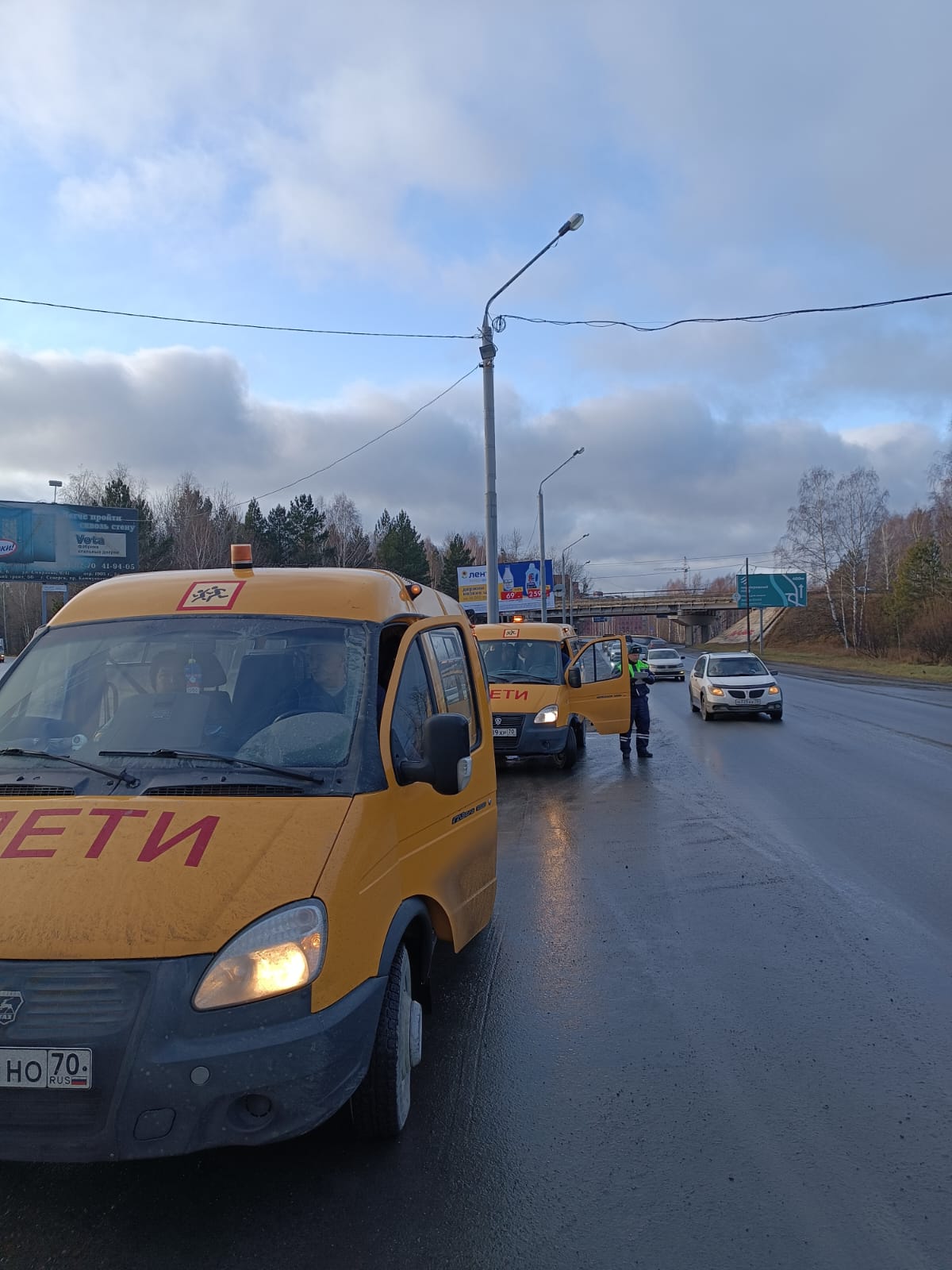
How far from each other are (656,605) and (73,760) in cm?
10852

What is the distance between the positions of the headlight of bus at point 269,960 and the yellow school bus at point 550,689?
10040 millimetres

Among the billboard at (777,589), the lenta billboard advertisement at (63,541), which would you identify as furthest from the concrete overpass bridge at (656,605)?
the lenta billboard advertisement at (63,541)

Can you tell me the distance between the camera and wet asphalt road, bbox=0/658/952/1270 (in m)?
2.85

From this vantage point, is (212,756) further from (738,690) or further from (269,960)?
(738,690)

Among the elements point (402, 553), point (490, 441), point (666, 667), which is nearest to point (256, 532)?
point (402, 553)

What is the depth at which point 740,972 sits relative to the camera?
17.1ft

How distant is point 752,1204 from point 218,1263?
1.66 metres

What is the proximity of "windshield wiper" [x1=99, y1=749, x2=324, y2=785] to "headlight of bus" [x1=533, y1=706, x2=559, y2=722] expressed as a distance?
9769 millimetres

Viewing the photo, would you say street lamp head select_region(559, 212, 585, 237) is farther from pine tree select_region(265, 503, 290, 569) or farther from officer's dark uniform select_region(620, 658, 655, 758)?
pine tree select_region(265, 503, 290, 569)

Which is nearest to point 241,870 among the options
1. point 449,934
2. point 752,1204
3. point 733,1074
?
point 449,934

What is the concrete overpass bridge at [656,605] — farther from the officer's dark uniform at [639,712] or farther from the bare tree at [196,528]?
the officer's dark uniform at [639,712]

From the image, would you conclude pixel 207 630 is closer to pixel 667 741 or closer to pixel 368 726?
pixel 368 726

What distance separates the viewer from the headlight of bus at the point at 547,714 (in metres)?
13.2

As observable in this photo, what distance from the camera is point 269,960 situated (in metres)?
2.87
